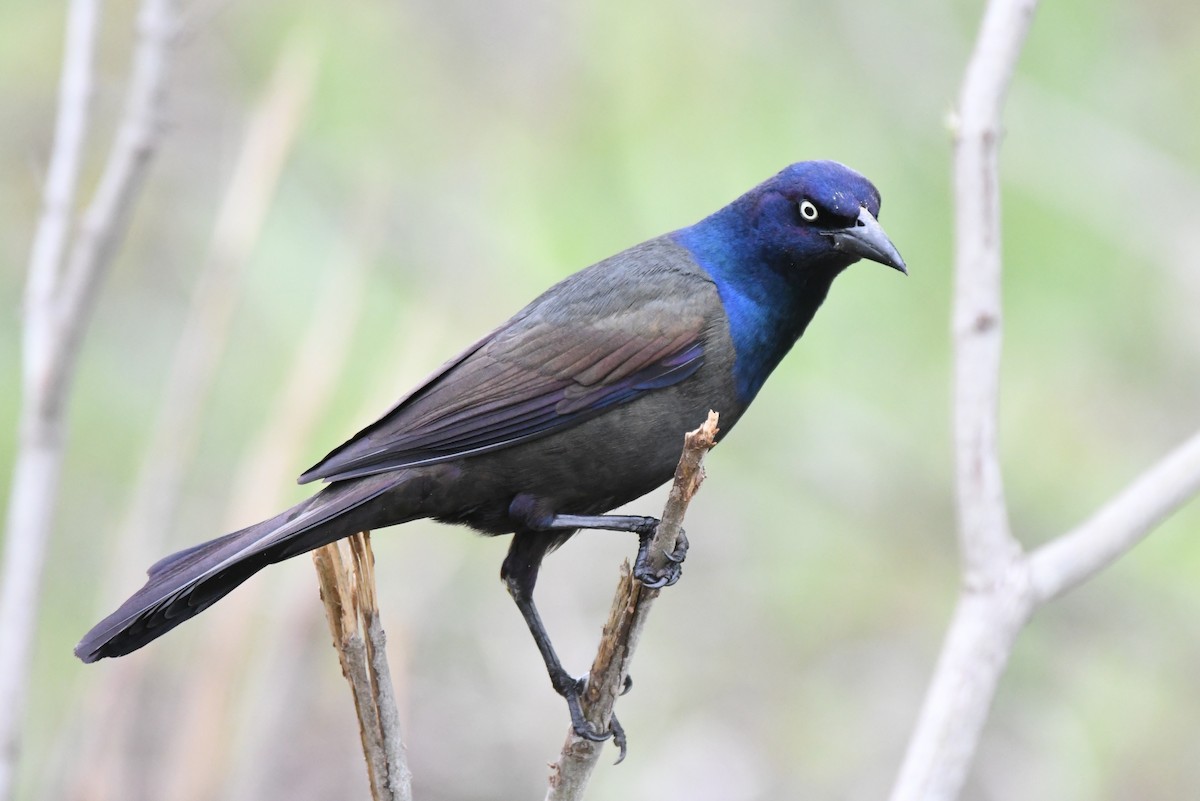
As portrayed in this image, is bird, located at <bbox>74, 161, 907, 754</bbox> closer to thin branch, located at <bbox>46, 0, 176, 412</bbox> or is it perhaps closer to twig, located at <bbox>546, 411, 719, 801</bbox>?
twig, located at <bbox>546, 411, 719, 801</bbox>

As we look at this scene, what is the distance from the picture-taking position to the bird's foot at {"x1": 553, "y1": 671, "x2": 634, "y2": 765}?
277cm

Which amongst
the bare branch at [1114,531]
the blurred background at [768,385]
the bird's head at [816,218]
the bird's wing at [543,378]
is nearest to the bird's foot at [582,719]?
the bird's wing at [543,378]

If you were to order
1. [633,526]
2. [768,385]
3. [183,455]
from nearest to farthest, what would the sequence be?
[633,526] → [183,455] → [768,385]

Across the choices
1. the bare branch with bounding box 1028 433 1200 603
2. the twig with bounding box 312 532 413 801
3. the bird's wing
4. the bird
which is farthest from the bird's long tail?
the bare branch with bounding box 1028 433 1200 603

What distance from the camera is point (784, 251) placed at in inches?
144

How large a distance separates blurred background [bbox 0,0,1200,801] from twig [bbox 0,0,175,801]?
5.17ft

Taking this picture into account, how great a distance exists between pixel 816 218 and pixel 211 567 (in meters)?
1.77

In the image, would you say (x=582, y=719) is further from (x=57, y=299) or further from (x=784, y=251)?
(x=57, y=299)

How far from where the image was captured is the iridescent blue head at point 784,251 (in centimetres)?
355

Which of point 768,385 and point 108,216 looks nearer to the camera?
point 108,216

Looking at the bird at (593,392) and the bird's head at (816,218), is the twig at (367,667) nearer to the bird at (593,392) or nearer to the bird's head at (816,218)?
the bird at (593,392)

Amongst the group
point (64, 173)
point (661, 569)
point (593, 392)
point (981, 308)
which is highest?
point (64, 173)

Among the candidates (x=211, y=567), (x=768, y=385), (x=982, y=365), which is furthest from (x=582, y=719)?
(x=768, y=385)

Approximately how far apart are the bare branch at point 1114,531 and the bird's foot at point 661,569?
74 centimetres
